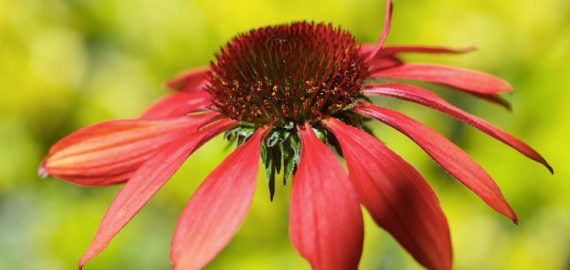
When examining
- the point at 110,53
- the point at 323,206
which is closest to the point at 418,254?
the point at 323,206

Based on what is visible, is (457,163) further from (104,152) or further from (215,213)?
(104,152)

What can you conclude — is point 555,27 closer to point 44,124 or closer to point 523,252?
point 523,252

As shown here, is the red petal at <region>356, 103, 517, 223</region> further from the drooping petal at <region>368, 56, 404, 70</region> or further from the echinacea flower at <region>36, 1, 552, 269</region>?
the drooping petal at <region>368, 56, 404, 70</region>

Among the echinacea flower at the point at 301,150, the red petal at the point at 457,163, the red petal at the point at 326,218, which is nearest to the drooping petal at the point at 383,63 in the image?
the echinacea flower at the point at 301,150

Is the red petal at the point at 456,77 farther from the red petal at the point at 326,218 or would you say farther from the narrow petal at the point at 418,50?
the red petal at the point at 326,218

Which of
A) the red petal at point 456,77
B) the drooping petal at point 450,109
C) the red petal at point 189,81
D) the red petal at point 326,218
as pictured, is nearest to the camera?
the red petal at point 326,218

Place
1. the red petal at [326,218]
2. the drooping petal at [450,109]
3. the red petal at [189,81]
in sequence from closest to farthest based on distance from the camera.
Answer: the red petal at [326,218] < the drooping petal at [450,109] < the red petal at [189,81]
